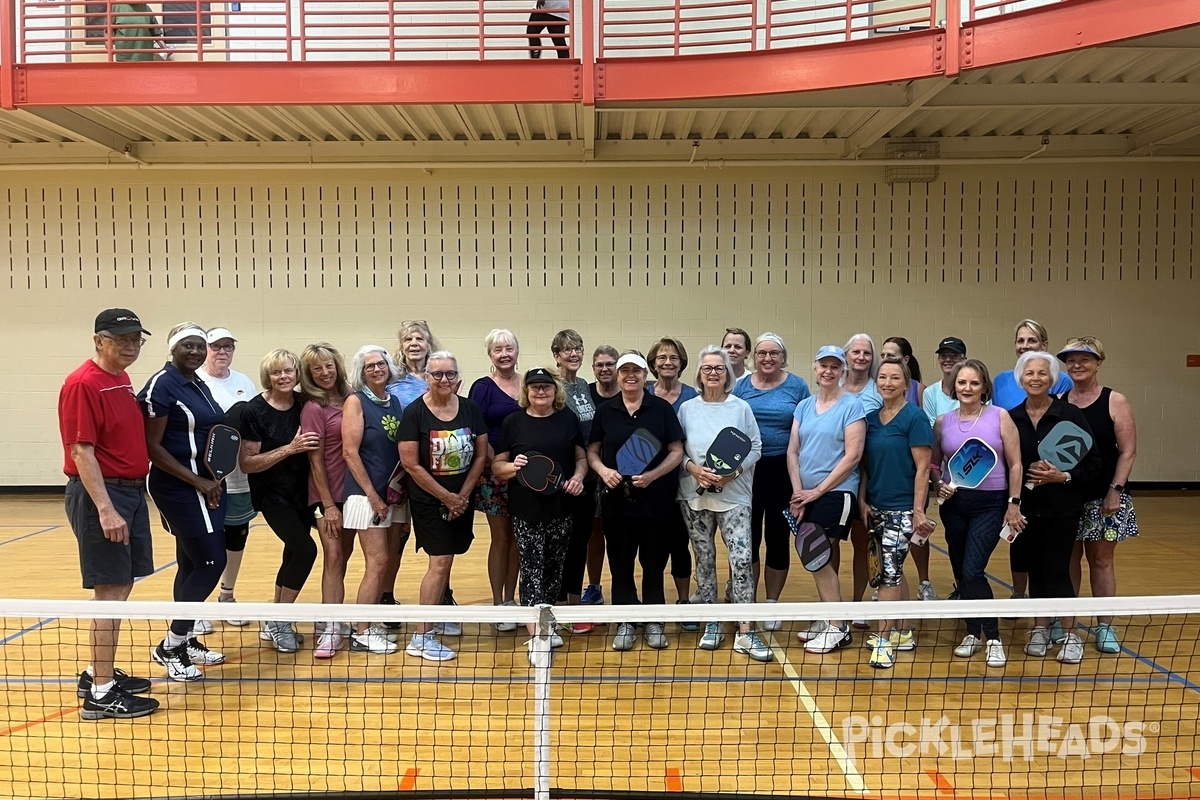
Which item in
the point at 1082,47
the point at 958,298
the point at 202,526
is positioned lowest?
the point at 202,526

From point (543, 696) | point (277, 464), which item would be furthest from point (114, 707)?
point (543, 696)

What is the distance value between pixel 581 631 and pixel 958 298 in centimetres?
735

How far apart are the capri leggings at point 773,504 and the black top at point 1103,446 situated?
1.61 meters

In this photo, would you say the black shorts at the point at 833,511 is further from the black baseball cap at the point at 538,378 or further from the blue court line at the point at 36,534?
the blue court line at the point at 36,534

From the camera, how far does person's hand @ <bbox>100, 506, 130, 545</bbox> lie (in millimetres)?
3611

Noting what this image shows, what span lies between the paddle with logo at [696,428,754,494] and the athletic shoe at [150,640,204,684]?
2854mm

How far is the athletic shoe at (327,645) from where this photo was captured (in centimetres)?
440

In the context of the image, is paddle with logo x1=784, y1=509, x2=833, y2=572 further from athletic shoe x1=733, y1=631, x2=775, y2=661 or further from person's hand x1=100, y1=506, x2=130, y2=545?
person's hand x1=100, y1=506, x2=130, y2=545

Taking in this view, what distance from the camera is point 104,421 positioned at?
12.0 ft

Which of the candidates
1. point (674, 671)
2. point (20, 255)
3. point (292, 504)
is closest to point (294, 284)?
point (20, 255)

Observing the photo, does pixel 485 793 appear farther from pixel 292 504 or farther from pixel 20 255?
pixel 20 255

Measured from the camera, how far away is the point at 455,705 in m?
3.83

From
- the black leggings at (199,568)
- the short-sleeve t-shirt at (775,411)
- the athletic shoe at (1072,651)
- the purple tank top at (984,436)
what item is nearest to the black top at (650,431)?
the short-sleeve t-shirt at (775,411)

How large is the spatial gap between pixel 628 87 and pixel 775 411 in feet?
13.2
